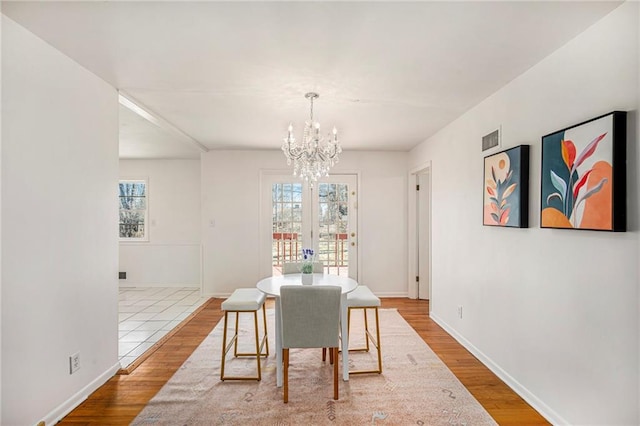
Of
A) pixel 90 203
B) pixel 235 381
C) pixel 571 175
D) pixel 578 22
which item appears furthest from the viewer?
pixel 235 381

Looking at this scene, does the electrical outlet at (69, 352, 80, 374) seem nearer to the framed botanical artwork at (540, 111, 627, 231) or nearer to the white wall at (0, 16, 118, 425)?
the white wall at (0, 16, 118, 425)

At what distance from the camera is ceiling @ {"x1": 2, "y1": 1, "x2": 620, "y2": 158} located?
66.2 inches

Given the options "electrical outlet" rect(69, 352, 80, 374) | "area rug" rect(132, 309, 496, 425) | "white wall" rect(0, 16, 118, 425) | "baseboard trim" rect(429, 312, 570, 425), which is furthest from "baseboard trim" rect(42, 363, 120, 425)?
"baseboard trim" rect(429, 312, 570, 425)

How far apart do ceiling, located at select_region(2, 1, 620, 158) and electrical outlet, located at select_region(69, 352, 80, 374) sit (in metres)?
1.98

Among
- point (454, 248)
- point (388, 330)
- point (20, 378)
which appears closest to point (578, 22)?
point (454, 248)

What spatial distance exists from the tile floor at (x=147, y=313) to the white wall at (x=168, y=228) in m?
0.25

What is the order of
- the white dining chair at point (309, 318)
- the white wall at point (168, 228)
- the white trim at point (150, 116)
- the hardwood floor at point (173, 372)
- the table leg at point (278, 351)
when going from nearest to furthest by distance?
the hardwood floor at point (173, 372) → the white dining chair at point (309, 318) → the table leg at point (278, 351) → the white trim at point (150, 116) → the white wall at point (168, 228)

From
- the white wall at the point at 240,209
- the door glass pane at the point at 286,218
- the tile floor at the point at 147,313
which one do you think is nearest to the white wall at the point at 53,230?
the tile floor at the point at 147,313

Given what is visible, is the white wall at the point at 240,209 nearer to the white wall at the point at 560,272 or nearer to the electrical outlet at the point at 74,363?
the white wall at the point at 560,272

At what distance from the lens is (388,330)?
3.76 metres

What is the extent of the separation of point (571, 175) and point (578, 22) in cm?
81

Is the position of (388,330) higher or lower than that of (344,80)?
lower

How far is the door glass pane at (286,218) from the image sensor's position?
5.38 m

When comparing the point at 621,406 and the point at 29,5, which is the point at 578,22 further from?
the point at 29,5
